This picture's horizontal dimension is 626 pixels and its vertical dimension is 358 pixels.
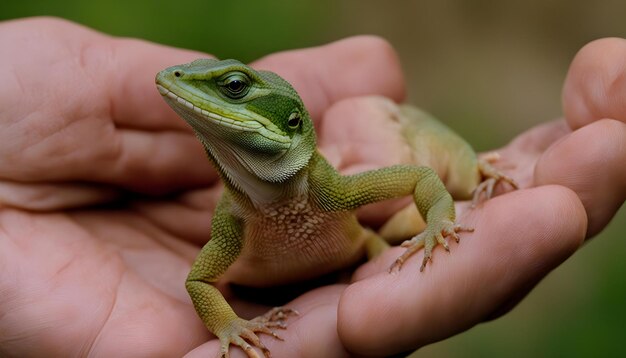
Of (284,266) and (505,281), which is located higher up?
(505,281)

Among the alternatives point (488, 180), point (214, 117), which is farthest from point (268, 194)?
point (488, 180)

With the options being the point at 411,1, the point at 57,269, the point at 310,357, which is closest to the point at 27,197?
the point at 57,269

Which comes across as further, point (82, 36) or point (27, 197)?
point (82, 36)

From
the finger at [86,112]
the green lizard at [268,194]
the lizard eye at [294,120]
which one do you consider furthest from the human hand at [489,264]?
the finger at [86,112]

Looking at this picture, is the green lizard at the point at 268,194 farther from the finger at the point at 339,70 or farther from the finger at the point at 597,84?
the finger at the point at 339,70

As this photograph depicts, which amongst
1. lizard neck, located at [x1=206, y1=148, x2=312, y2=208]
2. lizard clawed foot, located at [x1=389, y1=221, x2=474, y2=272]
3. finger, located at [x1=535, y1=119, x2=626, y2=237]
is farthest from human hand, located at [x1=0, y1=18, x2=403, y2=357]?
finger, located at [x1=535, y1=119, x2=626, y2=237]

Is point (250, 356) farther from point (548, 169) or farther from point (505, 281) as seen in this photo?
point (548, 169)

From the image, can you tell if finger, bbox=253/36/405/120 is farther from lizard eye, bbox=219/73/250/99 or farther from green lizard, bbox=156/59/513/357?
lizard eye, bbox=219/73/250/99
